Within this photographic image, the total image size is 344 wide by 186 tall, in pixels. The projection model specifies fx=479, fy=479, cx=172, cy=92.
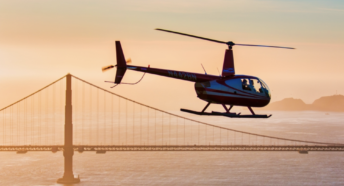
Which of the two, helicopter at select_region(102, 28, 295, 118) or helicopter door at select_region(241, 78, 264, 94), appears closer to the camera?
helicopter at select_region(102, 28, 295, 118)

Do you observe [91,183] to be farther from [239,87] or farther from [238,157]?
[239,87]

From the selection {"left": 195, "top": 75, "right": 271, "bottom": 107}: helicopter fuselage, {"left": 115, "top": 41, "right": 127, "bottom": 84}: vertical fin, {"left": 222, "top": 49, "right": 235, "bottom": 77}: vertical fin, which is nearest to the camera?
{"left": 195, "top": 75, "right": 271, "bottom": 107}: helicopter fuselage

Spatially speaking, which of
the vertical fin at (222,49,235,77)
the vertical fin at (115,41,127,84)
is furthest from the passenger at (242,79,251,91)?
the vertical fin at (115,41,127,84)

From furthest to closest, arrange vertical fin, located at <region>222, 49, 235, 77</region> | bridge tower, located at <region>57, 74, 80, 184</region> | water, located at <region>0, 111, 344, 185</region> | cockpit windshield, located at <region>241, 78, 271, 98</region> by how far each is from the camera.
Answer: water, located at <region>0, 111, 344, 185</region>
bridge tower, located at <region>57, 74, 80, 184</region>
cockpit windshield, located at <region>241, 78, 271, 98</region>
vertical fin, located at <region>222, 49, 235, 77</region>

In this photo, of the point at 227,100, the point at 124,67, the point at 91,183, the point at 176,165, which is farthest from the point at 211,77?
the point at 176,165

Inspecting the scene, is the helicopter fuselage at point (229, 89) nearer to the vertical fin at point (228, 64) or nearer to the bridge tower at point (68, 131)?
the vertical fin at point (228, 64)

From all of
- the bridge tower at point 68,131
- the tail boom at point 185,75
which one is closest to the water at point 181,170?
the bridge tower at point 68,131

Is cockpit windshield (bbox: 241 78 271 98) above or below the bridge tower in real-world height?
above

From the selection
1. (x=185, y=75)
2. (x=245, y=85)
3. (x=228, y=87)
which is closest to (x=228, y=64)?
(x=228, y=87)

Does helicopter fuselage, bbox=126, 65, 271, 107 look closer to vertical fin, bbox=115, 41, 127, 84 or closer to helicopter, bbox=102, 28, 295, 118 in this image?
helicopter, bbox=102, 28, 295, 118
